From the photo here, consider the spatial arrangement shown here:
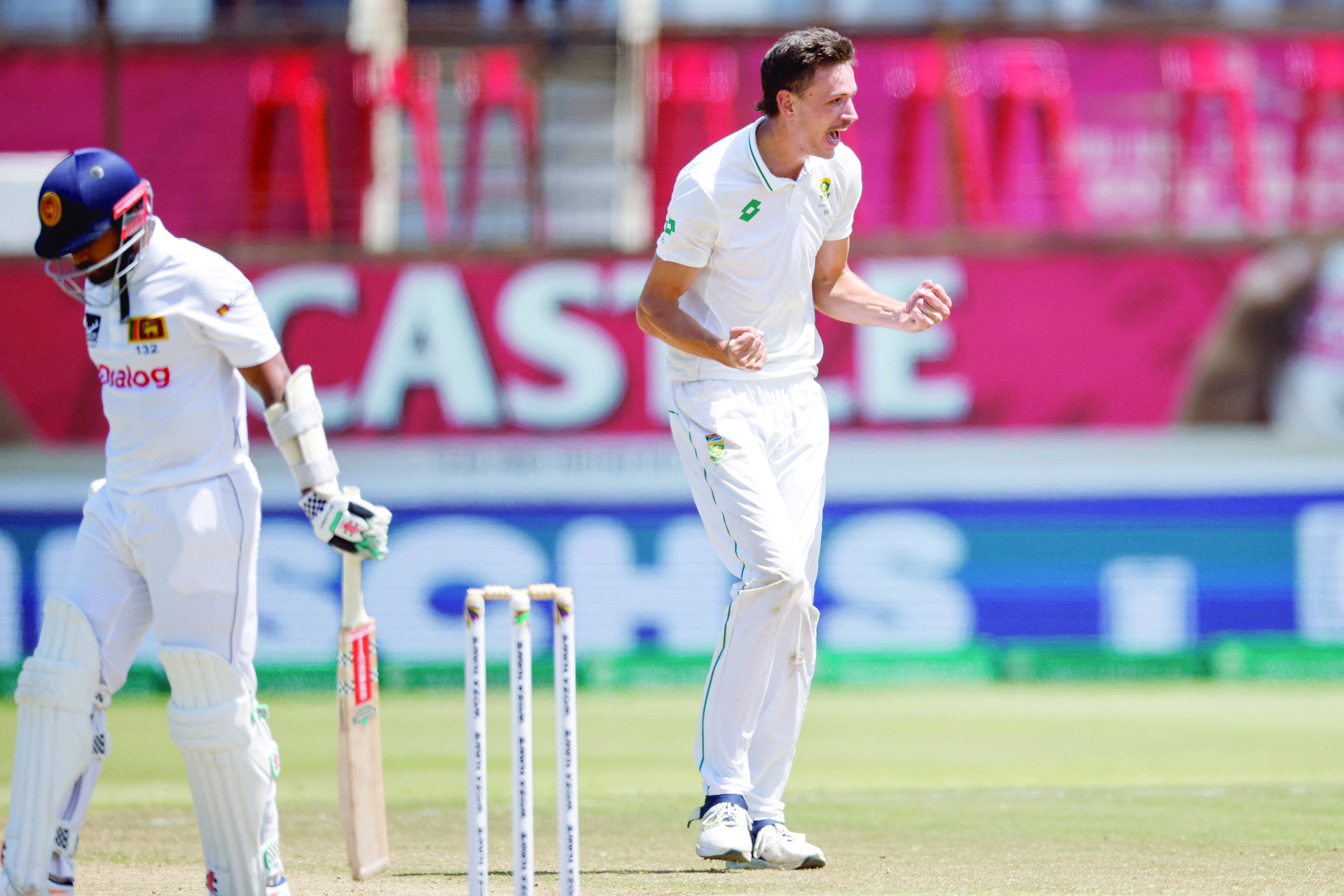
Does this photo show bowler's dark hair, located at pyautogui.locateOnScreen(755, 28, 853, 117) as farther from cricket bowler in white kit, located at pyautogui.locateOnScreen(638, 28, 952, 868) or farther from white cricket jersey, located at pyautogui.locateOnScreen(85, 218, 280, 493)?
white cricket jersey, located at pyautogui.locateOnScreen(85, 218, 280, 493)

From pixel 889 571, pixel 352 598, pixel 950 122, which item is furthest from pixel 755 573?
pixel 950 122

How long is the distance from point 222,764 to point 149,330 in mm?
1023

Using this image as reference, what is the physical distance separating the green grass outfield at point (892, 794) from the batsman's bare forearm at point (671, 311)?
4.82ft

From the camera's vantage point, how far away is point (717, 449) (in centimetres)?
458

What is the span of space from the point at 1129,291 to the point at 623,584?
393 centimetres

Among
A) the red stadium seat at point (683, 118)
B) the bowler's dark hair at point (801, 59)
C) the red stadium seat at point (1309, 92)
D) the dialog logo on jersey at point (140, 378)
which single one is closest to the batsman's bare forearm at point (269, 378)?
the dialog logo on jersey at point (140, 378)

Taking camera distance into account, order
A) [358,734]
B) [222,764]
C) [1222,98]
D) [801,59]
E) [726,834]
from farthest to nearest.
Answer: [1222,98] < [801,59] < [726,834] < [358,734] < [222,764]

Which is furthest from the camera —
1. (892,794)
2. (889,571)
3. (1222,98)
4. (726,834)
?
(1222,98)

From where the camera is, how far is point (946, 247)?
1102 cm

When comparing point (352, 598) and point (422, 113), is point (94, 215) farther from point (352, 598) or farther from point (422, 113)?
point (422, 113)

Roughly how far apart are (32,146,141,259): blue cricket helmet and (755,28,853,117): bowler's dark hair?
1.73 metres

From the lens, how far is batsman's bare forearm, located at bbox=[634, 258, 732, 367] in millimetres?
4566

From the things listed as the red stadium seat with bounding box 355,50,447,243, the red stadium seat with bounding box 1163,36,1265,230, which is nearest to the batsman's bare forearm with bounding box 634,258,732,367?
the red stadium seat with bounding box 1163,36,1265,230

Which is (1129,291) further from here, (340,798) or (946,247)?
(340,798)
